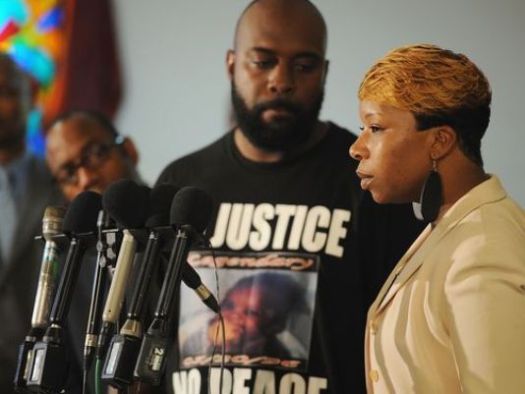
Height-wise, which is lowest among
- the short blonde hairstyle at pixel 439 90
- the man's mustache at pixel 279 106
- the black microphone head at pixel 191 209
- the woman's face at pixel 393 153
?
the black microphone head at pixel 191 209

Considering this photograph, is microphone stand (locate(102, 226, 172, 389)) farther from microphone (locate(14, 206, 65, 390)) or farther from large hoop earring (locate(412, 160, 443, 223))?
large hoop earring (locate(412, 160, 443, 223))

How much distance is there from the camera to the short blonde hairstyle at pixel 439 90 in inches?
113

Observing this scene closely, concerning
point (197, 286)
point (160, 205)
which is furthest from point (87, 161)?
point (197, 286)

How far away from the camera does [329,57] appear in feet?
14.9

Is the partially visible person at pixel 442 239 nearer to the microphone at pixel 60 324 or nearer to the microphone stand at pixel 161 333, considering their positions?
the microphone stand at pixel 161 333

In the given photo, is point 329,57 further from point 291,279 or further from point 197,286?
point 197,286

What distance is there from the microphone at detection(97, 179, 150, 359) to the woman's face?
0.52 meters

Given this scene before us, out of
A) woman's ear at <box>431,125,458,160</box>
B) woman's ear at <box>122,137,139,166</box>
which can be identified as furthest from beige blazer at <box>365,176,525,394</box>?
woman's ear at <box>122,137,139,166</box>

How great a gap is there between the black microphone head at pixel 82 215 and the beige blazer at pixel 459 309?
723mm

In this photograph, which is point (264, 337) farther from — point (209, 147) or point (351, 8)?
point (351, 8)

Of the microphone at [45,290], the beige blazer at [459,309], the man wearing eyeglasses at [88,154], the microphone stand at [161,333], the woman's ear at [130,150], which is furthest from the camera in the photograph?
the woman's ear at [130,150]

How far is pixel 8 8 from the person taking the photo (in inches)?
211

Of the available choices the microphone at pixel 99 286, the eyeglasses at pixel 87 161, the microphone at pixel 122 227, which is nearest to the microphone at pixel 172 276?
the microphone at pixel 122 227

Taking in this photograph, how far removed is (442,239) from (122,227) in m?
0.75
